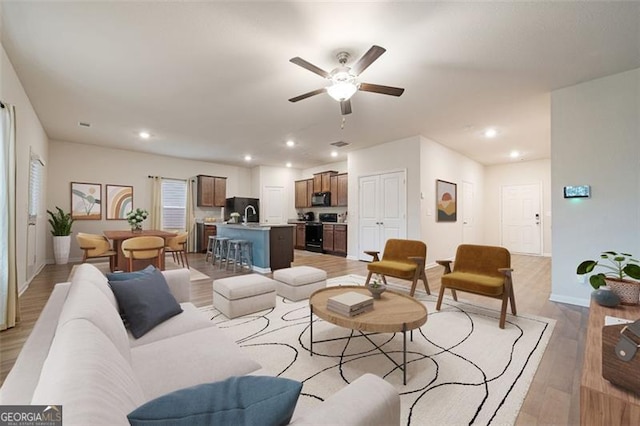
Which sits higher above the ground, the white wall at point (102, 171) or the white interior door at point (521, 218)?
the white wall at point (102, 171)

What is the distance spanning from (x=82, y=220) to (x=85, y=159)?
143 cm

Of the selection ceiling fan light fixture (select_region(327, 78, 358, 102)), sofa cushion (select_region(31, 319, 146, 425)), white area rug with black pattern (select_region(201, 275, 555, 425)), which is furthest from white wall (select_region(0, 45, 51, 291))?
sofa cushion (select_region(31, 319, 146, 425))

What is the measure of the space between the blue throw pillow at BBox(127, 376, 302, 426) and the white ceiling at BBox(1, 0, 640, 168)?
8.21 ft

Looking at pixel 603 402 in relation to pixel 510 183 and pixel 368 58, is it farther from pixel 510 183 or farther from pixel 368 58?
pixel 510 183

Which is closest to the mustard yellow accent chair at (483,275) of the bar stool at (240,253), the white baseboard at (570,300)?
the white baseboard at (570,300)

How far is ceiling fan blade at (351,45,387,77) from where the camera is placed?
212 cm

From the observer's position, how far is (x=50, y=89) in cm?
354

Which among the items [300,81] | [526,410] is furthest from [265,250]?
[526,410]

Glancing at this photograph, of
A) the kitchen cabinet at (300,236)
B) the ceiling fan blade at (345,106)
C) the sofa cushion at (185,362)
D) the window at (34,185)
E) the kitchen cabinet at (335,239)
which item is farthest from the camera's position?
the kitchen cabinet at (300,236)

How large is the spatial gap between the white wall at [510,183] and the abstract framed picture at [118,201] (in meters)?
9.67

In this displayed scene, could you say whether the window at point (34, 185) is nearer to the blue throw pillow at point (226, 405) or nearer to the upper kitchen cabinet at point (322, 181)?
→ the blue throw pillow at point (226, 405)

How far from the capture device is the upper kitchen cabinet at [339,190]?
7.52 metres

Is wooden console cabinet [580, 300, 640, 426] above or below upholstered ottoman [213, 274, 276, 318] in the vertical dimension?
→ above

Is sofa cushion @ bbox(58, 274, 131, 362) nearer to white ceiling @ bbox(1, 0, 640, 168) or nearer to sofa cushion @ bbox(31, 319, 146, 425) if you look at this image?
sofa cushion @ bbox(31, 319, 146, 425)
